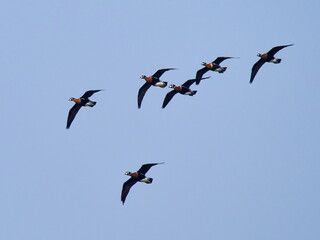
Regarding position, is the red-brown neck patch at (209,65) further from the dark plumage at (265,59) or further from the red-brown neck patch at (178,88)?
the dark plumage at (265,59)

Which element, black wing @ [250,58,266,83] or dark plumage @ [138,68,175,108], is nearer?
dark plumage @ [138,68,175,108]

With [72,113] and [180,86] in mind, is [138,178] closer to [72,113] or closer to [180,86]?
[72,113]

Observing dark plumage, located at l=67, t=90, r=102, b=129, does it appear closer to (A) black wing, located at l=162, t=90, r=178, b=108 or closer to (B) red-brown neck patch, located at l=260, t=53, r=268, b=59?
(A) black wing, located at l=162, t=90, r=178, b=108

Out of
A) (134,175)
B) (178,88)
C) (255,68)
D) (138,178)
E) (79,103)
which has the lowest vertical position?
(138,178)

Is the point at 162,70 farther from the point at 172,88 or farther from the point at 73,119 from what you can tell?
the point at 73,119

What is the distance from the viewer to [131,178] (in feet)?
219

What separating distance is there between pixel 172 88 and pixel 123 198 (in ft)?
39.3

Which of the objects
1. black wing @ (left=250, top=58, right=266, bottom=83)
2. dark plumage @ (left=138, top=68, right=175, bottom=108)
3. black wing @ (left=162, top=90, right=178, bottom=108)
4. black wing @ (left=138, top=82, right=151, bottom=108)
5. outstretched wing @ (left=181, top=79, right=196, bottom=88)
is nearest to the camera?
dark plumage @ (left=138, top=68, right=175, bottom=108)

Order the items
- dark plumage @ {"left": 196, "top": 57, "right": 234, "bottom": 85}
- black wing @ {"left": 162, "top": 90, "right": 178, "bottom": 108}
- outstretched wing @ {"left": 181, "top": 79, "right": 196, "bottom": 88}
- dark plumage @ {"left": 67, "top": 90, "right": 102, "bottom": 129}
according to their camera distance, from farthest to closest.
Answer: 1. black wing @ {"left": 162, "top": 90, "right": 178, "bottom": 108}
2. outstretched wing @ {"left": 181, "top": 79, "right": 196, "bottom": 88}
3. dark plumage @ {"left": 196, "top": 57, "right": 234, "bottom": 85}
4. dark plumage @ {"left": 67, "top": 90, "right": 102, "bottom": 129}

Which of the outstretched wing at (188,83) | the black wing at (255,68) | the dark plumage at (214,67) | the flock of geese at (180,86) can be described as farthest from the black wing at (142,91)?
the black wing at (255,68)

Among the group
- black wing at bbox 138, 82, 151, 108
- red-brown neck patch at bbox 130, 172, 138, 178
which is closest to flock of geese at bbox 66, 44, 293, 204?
black wing at bbox 138, 82, 151, 108

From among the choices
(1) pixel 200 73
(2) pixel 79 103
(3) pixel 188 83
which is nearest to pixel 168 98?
(3) pixel 188 83

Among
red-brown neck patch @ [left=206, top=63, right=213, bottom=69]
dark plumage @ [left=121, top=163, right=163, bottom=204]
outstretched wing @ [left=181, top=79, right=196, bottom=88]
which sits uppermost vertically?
red-brown neck patch @ [left=206, top=63, right=213, bottom=69]

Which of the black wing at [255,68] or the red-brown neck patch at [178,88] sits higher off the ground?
the black wing at [255,68]
